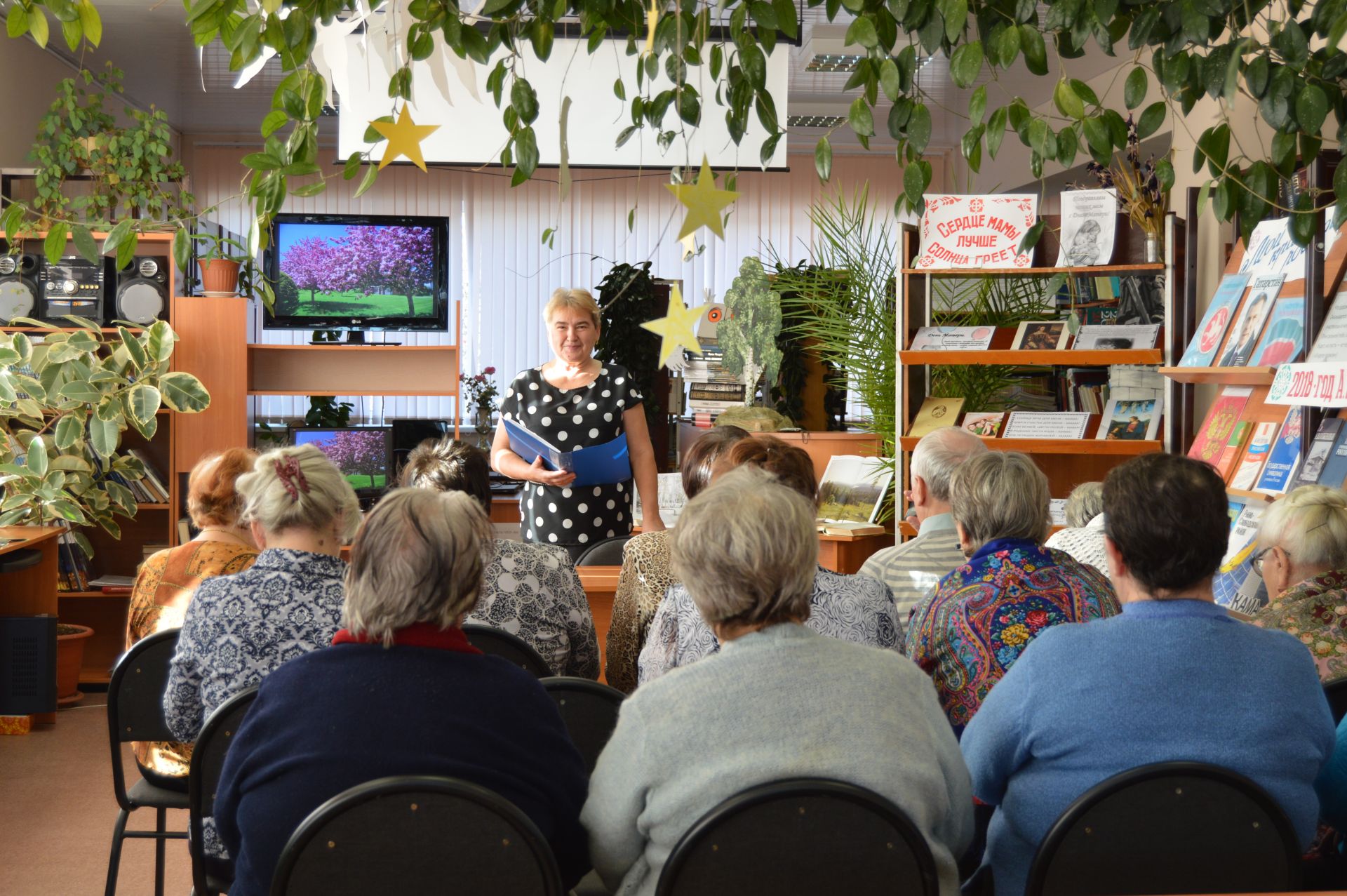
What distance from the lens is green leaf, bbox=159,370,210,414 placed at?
5.05 m

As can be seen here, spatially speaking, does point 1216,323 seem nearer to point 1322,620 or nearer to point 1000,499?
point 1322,620

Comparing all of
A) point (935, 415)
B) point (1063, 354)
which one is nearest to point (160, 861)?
point (935, 415)

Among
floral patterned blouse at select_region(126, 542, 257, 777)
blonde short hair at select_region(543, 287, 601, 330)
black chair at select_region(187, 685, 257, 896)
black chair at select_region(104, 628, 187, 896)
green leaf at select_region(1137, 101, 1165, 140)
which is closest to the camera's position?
green leaf at select_region(1137, 101, 1165, 140)

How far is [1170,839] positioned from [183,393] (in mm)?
4504

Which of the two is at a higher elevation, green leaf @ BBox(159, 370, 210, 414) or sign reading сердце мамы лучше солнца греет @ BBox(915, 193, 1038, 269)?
sign reading сердце мамы лучше солнца греет @ BBox(915, 193, 1038, 269)

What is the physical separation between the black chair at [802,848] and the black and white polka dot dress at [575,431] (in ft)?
8.42

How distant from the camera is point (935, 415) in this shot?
17.5ft

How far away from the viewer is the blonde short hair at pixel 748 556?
1.50m

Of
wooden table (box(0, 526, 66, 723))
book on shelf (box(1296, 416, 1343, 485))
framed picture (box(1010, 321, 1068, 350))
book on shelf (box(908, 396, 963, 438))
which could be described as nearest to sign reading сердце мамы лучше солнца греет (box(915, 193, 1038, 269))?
framed picture (box(1010, 321, 1068, 350))

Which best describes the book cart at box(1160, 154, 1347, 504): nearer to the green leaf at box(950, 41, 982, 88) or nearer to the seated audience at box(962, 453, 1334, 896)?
the seated audience at box(962, 453, 1334, 896)

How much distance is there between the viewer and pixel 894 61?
147 centimetres

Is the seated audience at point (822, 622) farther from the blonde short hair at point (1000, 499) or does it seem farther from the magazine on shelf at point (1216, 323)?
the magazine on shelf at point (1216, 323)

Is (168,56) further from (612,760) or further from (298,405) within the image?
(612,760)

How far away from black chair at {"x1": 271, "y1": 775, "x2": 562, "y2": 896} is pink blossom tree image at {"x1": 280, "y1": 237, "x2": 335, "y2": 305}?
514cm
